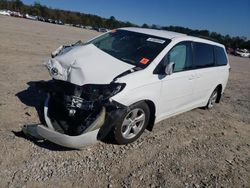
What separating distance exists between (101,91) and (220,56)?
4.54 m

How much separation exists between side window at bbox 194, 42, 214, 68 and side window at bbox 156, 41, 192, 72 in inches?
13.0

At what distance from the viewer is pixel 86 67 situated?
494 cm

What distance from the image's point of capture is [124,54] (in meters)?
5.62

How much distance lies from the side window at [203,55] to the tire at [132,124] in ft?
6.66

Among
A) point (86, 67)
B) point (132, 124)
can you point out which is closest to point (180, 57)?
point (132, 124)

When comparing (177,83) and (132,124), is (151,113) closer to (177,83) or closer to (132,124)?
(132,124)

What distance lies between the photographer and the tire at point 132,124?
4.78m

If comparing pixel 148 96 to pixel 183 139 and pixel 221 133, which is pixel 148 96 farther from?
pixel 221 133

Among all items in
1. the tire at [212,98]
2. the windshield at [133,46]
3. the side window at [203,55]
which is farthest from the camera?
the tire at [212,98]

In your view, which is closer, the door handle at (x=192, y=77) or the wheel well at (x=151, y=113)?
the wheel well at (x=151, y=113)

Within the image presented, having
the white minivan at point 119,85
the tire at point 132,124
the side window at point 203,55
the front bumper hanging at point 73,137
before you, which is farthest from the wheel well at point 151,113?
the side window at point 203,55

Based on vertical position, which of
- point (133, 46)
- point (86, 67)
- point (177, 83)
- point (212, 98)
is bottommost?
point (212, 98)

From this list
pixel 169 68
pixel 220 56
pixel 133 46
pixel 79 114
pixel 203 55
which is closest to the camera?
pixel 79 114

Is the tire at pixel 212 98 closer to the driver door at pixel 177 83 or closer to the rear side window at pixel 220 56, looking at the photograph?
the rear side window at pixel 220 56
